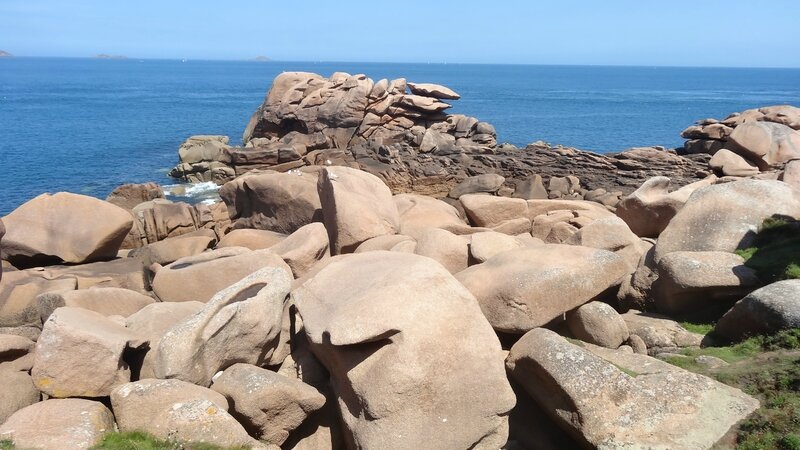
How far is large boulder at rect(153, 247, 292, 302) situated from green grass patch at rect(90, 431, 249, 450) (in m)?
4.98

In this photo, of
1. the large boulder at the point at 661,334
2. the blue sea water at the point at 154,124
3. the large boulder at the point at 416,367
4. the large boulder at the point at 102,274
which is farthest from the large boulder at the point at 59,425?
the blue sea water at the point at 154,124

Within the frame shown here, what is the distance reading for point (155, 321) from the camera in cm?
1203

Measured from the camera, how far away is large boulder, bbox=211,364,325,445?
9961 millimetres

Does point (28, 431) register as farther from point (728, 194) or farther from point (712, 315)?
point (728, 194)

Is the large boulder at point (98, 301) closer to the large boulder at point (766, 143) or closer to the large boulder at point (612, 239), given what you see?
the large boulder at point (612, 239)

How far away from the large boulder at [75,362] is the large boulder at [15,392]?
0.45 metres

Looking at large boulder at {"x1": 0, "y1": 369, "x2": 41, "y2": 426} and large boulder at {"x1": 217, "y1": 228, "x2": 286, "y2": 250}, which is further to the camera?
large boulder at {"x1": 217, "y1": 228, "x2": 286, "y2": 250}

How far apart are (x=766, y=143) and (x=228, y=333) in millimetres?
28705

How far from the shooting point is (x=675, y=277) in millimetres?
13008

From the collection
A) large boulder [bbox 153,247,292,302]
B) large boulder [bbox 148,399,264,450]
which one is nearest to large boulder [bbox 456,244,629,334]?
large boulder [bbox 153,247,292,302]

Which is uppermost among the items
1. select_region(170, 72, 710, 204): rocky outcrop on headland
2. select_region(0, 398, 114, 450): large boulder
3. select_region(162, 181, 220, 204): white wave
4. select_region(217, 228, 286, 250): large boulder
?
select_region(0, 398, 114, 450): large boulder

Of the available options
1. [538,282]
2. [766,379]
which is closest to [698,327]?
[766,379]

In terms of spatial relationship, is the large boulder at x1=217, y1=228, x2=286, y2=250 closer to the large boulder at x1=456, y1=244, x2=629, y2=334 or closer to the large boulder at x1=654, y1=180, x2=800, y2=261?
the large boulder at x1=456, y1=244, x2=629, y2=334

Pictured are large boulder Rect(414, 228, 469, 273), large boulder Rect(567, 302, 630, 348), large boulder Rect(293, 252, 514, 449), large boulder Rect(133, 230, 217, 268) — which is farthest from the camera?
large boulder Rect(133, 230, 217, 268)
